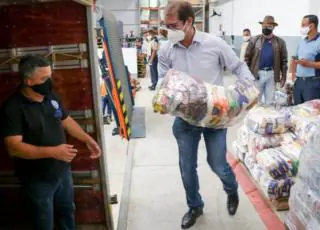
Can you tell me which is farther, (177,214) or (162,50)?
(177,214)

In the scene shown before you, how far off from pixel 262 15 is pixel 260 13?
0.21m

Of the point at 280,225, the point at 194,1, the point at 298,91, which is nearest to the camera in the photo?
the point at 280,225

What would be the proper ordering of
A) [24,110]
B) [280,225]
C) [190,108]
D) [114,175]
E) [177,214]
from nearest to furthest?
[24,110] < [190,108] < [280,225] < [177,214] < [114,175]

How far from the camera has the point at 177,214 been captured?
2.82 m

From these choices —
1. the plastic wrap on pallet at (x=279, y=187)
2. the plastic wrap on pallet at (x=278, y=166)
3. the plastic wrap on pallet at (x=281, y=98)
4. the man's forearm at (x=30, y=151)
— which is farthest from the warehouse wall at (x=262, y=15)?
the man's forearm at (x=30, y=151)

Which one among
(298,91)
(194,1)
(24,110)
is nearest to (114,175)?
(24,110)

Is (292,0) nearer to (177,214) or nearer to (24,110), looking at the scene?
(177,214)

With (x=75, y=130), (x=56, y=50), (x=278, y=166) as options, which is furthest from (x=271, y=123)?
(x=56, y=50)

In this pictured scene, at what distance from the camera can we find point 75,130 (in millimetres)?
2109

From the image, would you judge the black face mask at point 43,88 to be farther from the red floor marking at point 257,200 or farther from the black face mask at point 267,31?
the black face mask at point 267,31

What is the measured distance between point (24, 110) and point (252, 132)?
2.27 metres

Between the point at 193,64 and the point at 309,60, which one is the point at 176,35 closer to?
the point at 193,64

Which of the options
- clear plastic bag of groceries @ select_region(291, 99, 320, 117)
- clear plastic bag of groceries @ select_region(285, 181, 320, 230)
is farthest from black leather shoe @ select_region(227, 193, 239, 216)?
clear plastic bag of groceries @ select_region(291, 99, 320, 117)

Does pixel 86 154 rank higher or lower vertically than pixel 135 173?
higher
